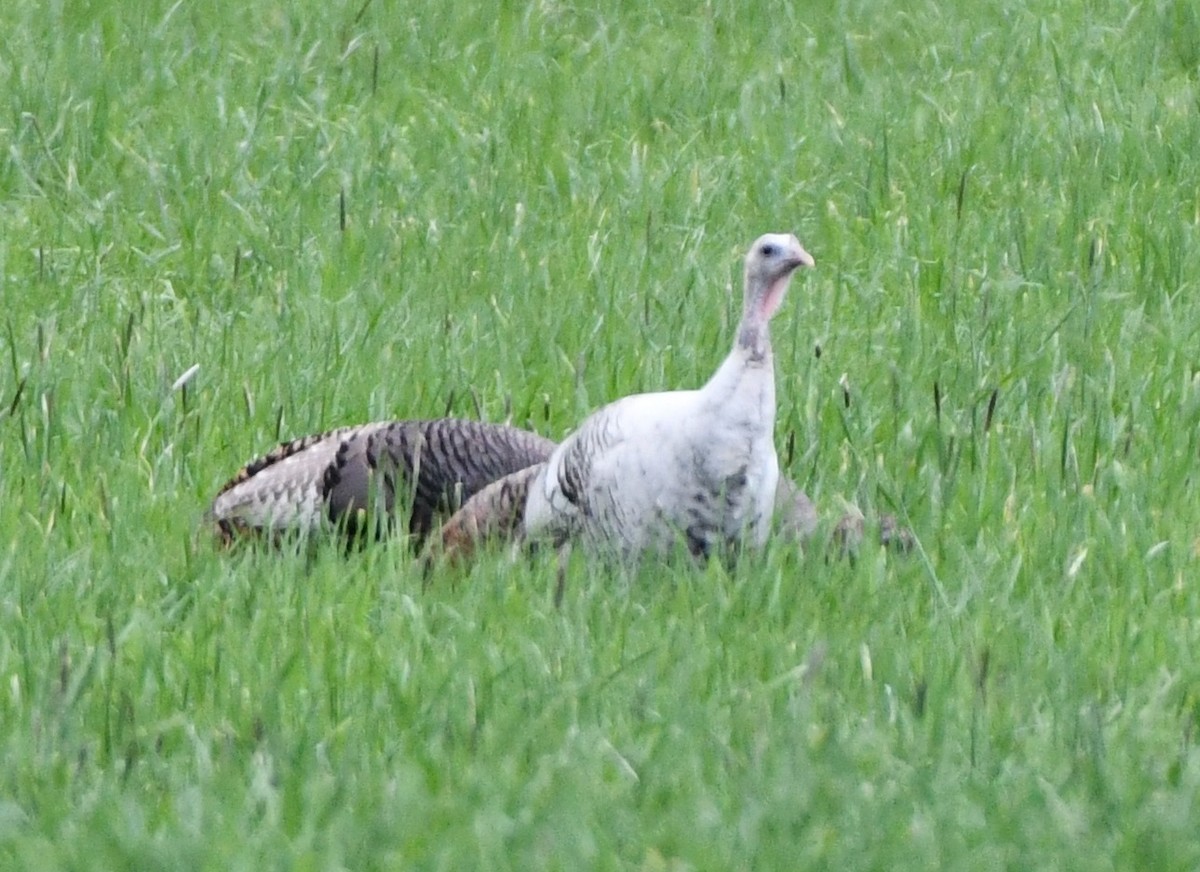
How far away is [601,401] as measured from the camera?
5441mm

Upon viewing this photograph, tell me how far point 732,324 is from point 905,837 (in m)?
2.84

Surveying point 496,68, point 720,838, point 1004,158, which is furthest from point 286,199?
point 720,838

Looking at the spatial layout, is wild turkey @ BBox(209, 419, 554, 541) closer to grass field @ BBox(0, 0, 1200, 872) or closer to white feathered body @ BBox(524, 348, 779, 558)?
grass field @ BBox(0, 0, 1200, 872)

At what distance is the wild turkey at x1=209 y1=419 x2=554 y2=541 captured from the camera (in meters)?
4.67

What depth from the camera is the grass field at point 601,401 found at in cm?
327

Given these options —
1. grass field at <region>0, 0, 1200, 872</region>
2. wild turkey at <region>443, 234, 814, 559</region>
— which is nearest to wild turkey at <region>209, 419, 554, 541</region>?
grass field at <region>0, 0, 1200, 872</region>

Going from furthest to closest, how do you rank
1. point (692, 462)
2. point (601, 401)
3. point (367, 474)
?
point (601, 401), point (367, 474), point (692, 462)

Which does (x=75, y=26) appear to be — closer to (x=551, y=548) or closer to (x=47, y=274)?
(x=47, y=274)

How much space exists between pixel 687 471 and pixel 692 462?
19 millimetres

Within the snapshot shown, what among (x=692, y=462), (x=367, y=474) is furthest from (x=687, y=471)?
(x=367, y=474)

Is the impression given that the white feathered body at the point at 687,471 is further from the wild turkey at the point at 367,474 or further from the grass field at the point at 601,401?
the wild turkey at the point at 367,474

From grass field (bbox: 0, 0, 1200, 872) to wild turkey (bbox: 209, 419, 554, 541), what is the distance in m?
0.15

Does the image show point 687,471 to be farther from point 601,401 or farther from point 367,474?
point 601,401

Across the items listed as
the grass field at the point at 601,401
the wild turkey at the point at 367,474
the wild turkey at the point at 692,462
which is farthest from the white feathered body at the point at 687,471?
the wild turkey at the point at 367,474
